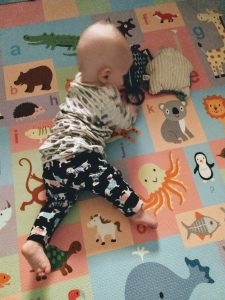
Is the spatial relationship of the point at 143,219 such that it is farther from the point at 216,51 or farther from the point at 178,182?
the point at 216,51

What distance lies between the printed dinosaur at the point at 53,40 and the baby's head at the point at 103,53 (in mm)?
407

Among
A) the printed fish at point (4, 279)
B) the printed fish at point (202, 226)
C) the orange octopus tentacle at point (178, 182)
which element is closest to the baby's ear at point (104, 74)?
the orange octopus tentacle at point (178, 182)

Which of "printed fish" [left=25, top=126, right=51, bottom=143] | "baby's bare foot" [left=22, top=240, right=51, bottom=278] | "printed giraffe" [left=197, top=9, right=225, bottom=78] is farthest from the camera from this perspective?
"printed giraffe" [left=197, top=9, right=225, bottom=78]

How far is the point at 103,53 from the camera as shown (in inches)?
38.6

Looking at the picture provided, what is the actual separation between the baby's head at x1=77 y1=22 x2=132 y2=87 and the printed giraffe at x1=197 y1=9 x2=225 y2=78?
18.5 inches

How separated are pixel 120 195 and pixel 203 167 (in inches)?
12.0

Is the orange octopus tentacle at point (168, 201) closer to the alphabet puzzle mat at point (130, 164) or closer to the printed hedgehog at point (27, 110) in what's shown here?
the alphabet puzzle mat at point (130, 164)

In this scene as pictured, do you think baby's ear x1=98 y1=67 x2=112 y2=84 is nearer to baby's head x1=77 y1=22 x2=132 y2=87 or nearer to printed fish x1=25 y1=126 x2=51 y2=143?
baby's head x1=77 y1=22 x2=132 y2=87

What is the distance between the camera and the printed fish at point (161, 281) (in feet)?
3.23

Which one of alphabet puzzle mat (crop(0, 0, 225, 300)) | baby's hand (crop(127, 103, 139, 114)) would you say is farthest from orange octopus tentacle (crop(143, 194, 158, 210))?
baby's hand (crop(127, 103, 139, 114))

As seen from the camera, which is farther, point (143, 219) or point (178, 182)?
point (178, 182)

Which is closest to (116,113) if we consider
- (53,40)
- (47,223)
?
(47,223)

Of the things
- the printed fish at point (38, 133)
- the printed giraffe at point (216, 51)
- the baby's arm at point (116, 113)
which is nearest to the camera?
the baby's arm at point (116, 113)

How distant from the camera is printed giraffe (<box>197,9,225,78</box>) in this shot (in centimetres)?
137
